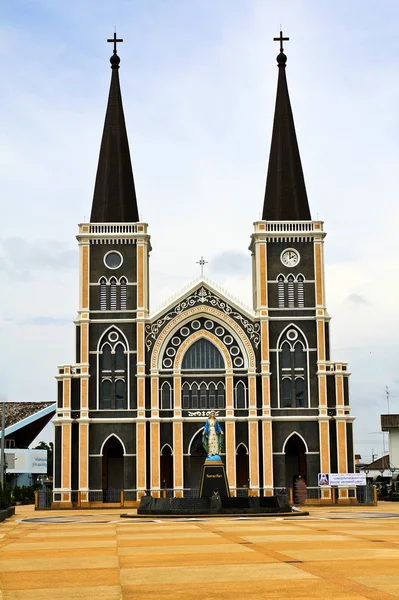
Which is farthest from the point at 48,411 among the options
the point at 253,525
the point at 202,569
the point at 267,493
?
the point at 202,569

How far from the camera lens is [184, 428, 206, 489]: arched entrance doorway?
61.7m

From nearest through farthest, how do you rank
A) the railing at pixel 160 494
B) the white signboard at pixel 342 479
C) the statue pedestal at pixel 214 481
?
1. the statue pedestal at pixel 214 481
2. the white signboard at pixel 342 479
3. the railing at pixel 160 494

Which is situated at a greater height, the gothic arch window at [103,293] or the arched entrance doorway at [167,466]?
the gothic arch window at [103,293]

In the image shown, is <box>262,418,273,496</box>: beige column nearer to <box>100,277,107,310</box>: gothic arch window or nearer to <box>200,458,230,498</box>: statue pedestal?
<box>100,277,107,310</box>: gothic arch window

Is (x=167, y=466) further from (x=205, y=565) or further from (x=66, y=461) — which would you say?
(x=205, y=565)

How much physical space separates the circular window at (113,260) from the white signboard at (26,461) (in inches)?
1120

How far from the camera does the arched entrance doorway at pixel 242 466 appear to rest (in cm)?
6247

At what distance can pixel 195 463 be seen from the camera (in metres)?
62.9

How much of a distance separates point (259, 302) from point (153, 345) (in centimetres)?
753

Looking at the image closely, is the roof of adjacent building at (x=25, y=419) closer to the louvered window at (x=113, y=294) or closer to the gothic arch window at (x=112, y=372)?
the gothic arch window at (x=112, y=372)

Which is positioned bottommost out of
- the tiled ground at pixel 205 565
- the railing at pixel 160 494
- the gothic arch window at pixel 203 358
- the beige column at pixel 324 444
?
the railing at pixel 160 494

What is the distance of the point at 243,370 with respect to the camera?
2472 inches

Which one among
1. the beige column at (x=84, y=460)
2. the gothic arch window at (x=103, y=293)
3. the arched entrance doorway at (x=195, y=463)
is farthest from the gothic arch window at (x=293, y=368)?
the beige column at (x=84, y=460)

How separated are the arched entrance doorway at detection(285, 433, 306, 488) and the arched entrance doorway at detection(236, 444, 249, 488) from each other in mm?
2692
